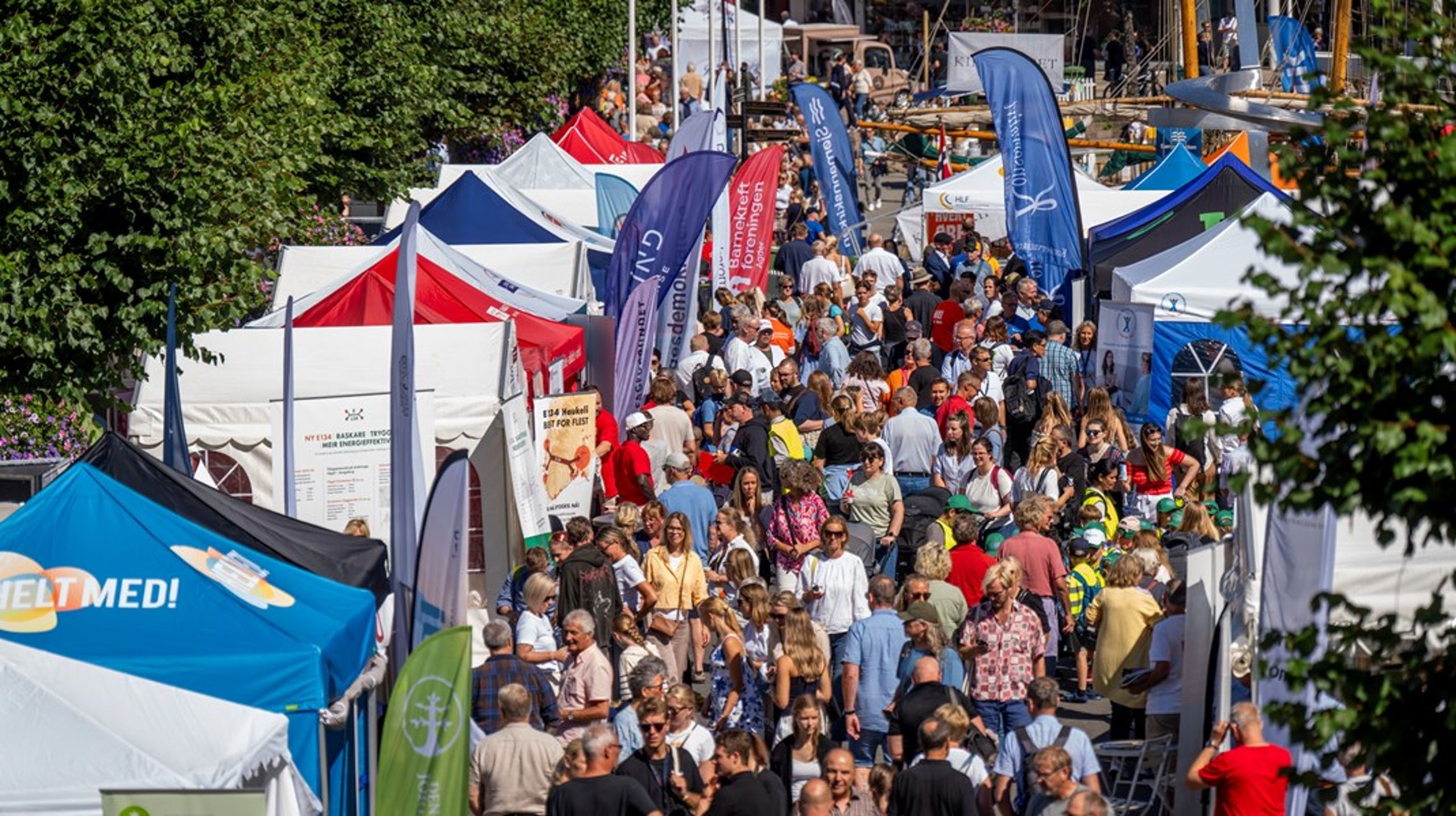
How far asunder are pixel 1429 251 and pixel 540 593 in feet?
22.4

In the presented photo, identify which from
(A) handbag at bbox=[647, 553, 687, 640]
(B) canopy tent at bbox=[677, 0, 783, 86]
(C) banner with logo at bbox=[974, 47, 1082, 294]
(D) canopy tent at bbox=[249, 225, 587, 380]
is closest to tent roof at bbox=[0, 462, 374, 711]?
(A) handbag at bbox=[647, 553, 687, 640]

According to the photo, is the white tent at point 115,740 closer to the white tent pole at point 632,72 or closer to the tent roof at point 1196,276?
the tent roof at point 1196,276

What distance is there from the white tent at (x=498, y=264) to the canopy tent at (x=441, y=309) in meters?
1.07

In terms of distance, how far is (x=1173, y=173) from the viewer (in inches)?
1073

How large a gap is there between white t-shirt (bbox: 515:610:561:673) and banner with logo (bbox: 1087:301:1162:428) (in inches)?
275

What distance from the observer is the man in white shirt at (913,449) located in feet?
48.9

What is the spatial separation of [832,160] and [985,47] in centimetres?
1437

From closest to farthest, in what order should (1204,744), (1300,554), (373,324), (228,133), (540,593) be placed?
(1300,554), (1204,744), (540,593), (228,133), (373,324)

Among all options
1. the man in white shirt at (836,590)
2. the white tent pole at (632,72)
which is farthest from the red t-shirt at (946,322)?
the white tent pole at (632,72)

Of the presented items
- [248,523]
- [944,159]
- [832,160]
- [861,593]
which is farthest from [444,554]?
[944,159]

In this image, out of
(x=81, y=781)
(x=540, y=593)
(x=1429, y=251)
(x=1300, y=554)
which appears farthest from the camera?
(x=540, y=593)

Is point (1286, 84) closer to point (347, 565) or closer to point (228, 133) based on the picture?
point (228, 133)

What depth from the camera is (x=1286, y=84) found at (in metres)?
34.0

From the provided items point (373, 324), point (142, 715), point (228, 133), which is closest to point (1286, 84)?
point (373, 324)
